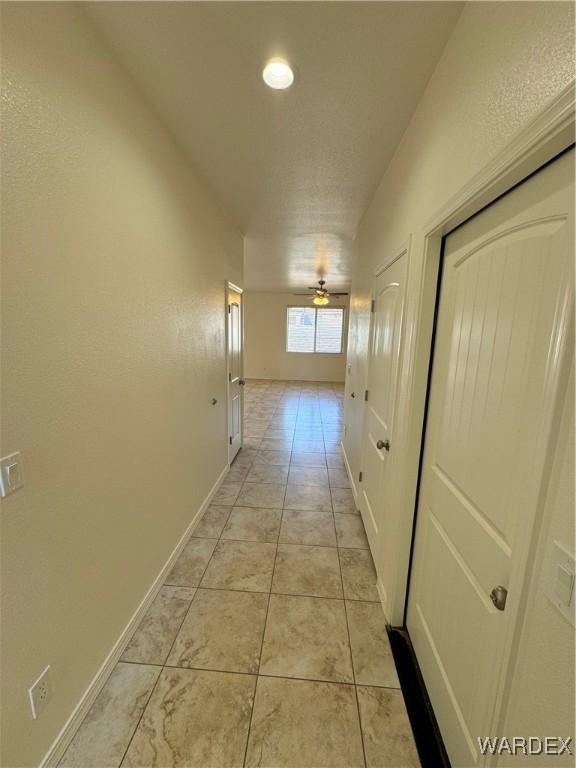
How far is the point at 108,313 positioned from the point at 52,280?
0.30 metres

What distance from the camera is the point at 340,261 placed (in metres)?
4.95

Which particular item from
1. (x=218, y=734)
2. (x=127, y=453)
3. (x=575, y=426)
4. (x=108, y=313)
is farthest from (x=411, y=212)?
(x=218, y=734)

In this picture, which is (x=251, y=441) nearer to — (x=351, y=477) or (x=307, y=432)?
(x=307, y=432)

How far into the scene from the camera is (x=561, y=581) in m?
0.64

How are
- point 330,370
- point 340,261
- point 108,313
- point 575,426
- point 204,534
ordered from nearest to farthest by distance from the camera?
point 575,426 → point 108,313 → point 204,534 → point 340,261 → point 330,370

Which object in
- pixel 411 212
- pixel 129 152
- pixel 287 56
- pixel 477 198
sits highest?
pixel 287 56

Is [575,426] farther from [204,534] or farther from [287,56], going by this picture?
[204,534]

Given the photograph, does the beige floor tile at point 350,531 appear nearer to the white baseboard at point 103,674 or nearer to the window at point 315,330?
the white baseboard at point 103,674

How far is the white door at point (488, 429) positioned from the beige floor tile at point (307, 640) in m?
0.41

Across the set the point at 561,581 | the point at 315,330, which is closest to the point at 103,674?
the point at 561,581

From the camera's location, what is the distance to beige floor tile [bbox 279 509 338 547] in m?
2.40

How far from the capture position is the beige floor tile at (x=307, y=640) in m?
1.46

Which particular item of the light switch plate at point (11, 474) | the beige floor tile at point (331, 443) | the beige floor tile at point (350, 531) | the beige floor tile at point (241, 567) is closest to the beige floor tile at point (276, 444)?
the beige floor tile at point (331, 443)

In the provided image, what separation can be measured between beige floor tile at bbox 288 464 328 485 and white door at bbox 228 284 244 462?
2.53ft
